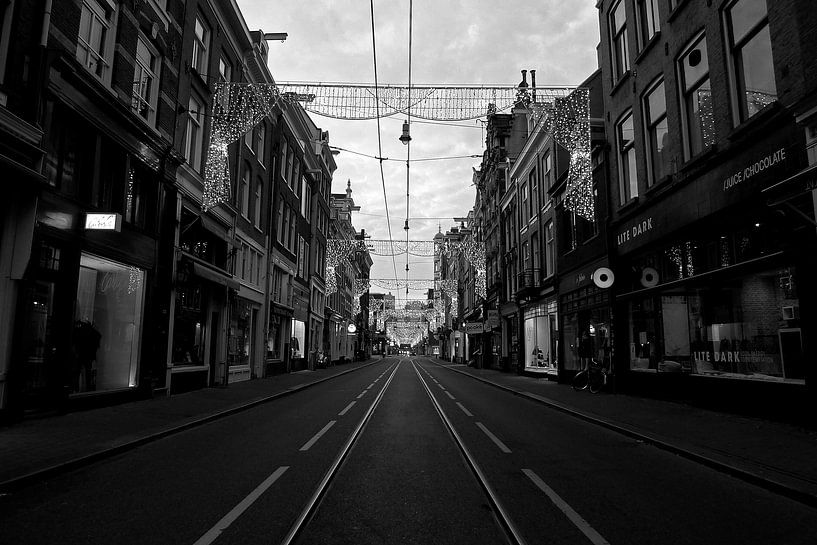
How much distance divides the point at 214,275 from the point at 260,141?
33.1 feet

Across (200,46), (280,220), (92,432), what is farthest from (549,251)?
(92,432)

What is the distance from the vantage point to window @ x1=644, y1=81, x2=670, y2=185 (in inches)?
587

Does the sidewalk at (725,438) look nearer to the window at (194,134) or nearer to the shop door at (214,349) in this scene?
the shop door at (214,349)

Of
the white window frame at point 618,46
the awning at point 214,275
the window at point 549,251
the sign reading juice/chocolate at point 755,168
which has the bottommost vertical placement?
the awning at point 214,275

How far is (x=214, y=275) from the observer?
18.1m

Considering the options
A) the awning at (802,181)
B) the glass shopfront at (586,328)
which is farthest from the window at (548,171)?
the awning at (802,181)

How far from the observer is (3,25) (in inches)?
369

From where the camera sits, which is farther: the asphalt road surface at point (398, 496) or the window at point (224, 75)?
the window at point (224, 75)

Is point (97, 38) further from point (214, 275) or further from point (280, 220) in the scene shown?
point (280, 220)

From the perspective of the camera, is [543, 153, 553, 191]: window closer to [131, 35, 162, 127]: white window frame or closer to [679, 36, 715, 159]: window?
[679, 36, 715, 159]: window

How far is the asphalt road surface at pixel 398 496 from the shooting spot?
14.5 feet

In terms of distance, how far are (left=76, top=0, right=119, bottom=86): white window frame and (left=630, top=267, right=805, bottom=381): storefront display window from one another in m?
14.9

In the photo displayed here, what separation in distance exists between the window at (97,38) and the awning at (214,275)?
6.17 meters

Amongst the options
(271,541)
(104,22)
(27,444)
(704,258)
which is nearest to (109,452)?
(27,444)
